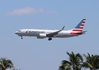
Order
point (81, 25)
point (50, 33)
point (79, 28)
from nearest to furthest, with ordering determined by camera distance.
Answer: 1. point (50, 33)
2. point (79, 28)
3. point (81, 25)

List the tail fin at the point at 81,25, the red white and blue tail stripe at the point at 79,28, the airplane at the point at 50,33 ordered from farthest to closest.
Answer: the tail fin at the point at 81,25
the red white and blue tail stripe at the point at 79,28
the airplane at the point at 50,33

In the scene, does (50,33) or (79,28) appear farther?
(79,28)

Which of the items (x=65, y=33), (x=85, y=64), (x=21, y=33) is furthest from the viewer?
(x=65, y=33)

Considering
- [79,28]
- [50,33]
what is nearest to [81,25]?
[79,28]

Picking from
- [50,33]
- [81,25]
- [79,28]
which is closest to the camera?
[50,33]

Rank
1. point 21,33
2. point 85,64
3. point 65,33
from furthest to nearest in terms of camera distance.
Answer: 1. point 65,33
2. point 21,33
3. point 85,64

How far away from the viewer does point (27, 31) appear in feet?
474

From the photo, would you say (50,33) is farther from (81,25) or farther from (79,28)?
(81,25)

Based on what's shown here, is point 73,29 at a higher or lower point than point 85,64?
higher

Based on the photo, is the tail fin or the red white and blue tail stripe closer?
the red white and blue tail stripe

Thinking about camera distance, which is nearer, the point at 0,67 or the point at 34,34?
the point at 0,67

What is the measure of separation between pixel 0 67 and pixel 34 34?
52.4m

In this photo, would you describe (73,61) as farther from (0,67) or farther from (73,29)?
(73,29)

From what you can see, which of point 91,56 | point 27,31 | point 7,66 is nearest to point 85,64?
point 91,56
